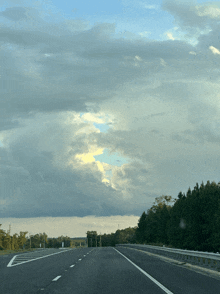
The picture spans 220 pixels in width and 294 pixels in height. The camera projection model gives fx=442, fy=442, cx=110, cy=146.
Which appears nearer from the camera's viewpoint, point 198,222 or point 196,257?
point 196,257

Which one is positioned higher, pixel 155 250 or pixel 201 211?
pixel 201 211

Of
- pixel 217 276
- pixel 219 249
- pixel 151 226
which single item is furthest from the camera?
pixel 151 226

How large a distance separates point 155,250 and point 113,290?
3174 cm

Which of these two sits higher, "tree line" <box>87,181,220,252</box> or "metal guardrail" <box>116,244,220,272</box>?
"tree line" <box>87,181,220,252</box>

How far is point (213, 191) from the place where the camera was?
9144cm

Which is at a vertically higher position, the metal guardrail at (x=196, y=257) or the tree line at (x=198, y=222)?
the tree line at (x=198, y=222)

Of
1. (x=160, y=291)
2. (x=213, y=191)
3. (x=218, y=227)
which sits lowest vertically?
(x=160, y=291)

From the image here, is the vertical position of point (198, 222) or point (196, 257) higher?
point (198, 222)

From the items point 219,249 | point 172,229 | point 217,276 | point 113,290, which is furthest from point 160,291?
point 172,229

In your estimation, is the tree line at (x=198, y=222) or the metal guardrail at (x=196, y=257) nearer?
the metal guardrail at (x=196, y=257)

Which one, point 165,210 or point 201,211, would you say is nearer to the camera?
point 201,211

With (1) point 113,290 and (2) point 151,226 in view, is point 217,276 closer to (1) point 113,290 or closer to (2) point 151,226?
(1) point 113,290

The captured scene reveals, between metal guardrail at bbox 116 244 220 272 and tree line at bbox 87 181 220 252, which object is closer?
metal guardrail at bbox 116 244 220 272

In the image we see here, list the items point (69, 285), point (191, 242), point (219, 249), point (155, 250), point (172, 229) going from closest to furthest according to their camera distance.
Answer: point (69, 285)
point (155, 250)
point (219, 249)
point (191, 242)
point (172, 229)
